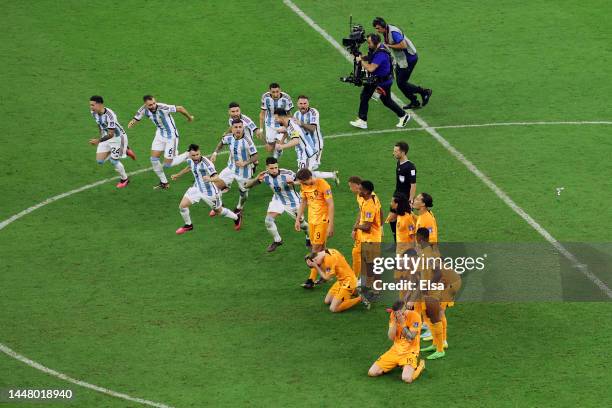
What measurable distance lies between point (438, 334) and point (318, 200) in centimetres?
403

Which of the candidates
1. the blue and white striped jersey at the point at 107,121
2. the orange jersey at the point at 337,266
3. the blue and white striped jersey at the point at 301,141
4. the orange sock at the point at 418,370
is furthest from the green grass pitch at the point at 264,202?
the blue and white striped jersey at the point at 107,121

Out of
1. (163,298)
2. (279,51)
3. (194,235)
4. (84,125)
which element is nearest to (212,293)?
(163,298)

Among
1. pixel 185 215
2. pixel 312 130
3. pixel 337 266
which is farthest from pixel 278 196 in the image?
pixel 337 266

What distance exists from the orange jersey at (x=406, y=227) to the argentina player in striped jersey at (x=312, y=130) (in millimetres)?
5308

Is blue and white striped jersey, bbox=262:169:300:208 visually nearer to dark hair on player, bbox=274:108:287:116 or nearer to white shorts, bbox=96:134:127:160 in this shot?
dark hair on player, bbox=274:108:287:116

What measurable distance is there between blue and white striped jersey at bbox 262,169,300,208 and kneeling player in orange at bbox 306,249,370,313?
8.35 feet

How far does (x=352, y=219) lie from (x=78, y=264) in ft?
18.5

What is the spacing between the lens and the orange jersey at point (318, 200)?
2380cm

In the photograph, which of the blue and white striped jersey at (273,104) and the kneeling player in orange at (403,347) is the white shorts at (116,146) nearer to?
the blue and white striped jersey at (273,104)

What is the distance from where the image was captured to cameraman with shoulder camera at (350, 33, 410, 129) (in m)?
30.0

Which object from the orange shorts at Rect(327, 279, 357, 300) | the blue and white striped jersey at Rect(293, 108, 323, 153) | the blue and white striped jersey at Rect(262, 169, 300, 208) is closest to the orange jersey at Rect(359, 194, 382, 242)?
the orange shorts at Rect(327, 279, 357, 300)

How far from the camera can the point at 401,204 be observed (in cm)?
2231

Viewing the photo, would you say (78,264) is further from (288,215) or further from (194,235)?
(288,215)

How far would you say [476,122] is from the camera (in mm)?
30922
